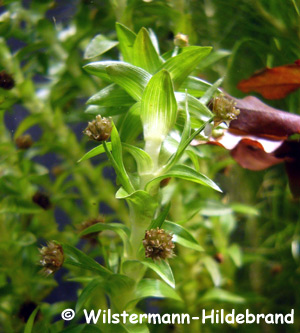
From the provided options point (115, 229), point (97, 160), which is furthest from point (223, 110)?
point (97, 160)

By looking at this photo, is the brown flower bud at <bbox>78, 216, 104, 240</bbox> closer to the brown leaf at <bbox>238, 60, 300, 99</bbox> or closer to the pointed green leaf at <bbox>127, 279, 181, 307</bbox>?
the pointed green leaf at <bbox>127, 279, 181, 307</bbox>

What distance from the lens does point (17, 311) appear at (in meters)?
0.71

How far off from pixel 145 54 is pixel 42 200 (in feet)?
1.42

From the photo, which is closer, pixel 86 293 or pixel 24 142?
pixel 86 293

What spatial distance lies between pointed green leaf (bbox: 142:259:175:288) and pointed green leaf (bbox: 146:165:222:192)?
11 centimetres

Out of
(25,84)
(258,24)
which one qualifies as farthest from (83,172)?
(258,24)

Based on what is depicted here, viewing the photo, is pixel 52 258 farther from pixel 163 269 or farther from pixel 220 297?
pixel 220 297

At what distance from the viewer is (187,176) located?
18.4 inches

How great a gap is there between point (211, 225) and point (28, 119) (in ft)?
1.79

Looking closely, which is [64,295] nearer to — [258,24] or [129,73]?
[129,73]

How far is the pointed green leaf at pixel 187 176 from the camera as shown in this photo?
0.47 metres

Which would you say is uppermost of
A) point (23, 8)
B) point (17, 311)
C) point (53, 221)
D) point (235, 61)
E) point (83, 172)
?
point (23, 8)

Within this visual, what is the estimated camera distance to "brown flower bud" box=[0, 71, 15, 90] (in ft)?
2.25

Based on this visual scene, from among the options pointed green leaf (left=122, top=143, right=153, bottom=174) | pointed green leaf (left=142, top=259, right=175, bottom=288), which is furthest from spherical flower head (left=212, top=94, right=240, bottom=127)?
pointed green leaf (left=142, top=259, right=175, bottom=288)
